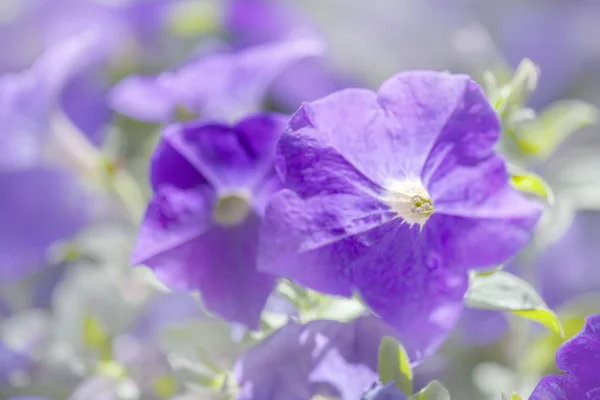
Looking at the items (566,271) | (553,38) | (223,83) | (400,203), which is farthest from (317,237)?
(553,38)

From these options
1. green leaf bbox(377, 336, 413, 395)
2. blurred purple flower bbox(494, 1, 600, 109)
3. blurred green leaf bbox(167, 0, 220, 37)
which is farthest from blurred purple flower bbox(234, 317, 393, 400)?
blurred purple flower bbox(494, 1, 600, 109)

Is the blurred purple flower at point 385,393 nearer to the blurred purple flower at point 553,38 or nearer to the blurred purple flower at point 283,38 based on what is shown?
the blurred purple flower at point 283,38

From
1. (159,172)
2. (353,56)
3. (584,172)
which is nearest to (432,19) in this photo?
(353,56)

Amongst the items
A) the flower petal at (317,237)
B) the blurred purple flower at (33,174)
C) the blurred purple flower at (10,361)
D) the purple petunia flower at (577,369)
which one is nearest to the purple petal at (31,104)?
the blurred purple flower at (33,174)

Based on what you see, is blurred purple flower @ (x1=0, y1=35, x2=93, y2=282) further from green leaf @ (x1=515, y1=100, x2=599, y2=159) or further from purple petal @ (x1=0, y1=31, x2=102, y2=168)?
green leaf @ (x1=515, y1=100, x2=599, y2=159)

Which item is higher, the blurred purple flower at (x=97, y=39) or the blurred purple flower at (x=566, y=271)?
the blurred purple flower at (x=97, y=39)

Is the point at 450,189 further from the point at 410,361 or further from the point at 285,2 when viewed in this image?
the point at 285,2
